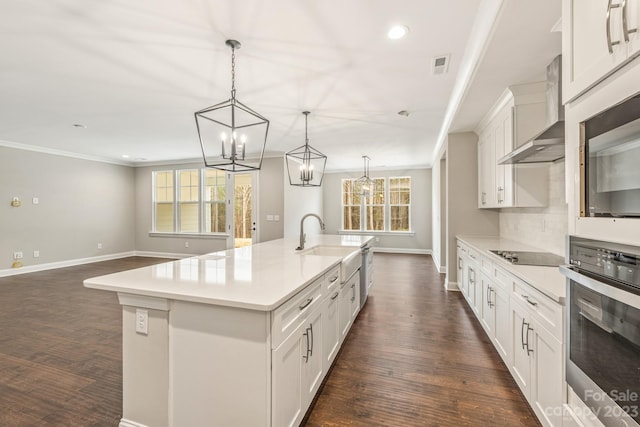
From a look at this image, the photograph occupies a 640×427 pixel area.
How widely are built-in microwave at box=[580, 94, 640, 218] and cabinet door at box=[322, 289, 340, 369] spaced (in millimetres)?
1549

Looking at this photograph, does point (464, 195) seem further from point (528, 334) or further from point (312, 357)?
point (312, 357)

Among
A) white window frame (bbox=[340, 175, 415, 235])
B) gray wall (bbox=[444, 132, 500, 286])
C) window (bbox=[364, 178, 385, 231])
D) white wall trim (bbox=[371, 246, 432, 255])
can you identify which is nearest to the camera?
gray wall (bbox=[444, 132, 500, 286])

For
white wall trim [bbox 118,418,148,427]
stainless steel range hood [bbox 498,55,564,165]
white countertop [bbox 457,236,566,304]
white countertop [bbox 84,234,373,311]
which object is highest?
stainless steel range hood [bbox 498,55,564,165]

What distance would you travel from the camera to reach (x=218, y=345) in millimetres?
1351

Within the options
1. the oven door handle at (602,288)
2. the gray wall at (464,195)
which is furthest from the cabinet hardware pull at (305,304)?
the gray wall at (464,195)

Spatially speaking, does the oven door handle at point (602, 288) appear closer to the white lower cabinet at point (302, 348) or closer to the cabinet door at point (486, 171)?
the white lower cabinet at point (302, 348)

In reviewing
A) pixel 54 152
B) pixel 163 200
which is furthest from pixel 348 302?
pixel 54 152

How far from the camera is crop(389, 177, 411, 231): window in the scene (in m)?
8.46

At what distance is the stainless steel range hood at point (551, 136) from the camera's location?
1.85 metres

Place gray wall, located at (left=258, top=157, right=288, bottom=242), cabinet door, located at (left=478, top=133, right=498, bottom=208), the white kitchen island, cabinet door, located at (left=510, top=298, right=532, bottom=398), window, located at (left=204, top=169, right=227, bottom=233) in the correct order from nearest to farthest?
the white kitchen island → cabinet door, located at (left=510, top=298, right=532, bottom=398) → cabinet door, located at (left=478, top=133, right=498, bottom=208) → gray wall, located at (left=258, top=157, right=288, bottom=242) → window, located at (left=204, top=169, right=227, bottom=233)

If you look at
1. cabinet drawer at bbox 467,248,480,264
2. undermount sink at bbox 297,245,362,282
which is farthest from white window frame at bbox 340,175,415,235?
undermount sink at bbox 297,245,362,282

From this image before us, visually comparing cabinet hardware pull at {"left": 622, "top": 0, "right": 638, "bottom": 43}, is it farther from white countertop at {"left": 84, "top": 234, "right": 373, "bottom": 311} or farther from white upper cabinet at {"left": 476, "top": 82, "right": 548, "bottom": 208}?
white upper cabinet at {"left": 476, "top": 82, "right": 548, "bottom": 208}

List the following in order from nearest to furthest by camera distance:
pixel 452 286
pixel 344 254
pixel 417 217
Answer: pixel 344 254
pixel 452 286
pixel 417 217

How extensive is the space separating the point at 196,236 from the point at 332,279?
6.33 m
